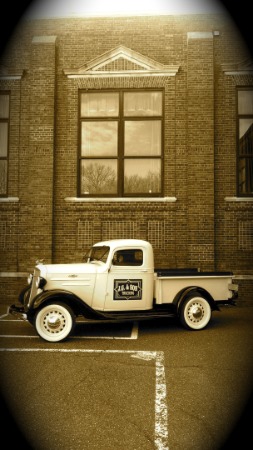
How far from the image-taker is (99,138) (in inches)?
414

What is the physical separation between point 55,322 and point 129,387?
2309mm

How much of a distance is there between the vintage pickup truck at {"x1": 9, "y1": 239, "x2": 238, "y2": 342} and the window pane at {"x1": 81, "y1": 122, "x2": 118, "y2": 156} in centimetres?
424

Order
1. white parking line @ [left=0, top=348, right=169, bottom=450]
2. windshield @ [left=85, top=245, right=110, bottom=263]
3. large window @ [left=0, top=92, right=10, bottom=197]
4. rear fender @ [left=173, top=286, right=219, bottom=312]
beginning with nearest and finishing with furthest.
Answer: white parking line @ [left=0, top=348, right=169, bottom=450], rear fender @ [left=173, top=286, right=219, bottom=312], windshield @ [left=85, top=245, right=110, bottom=263], large window @ [left=0, top=92, right=10, bottom=197]

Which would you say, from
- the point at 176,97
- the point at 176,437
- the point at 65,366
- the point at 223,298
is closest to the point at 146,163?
the point at 176,97

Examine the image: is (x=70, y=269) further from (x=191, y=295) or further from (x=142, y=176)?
(x=142, y=176)

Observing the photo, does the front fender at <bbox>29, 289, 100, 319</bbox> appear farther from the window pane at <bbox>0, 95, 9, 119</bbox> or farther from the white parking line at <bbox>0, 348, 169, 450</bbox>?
the window pane at <bbox>0, 95, 9, 119</bbox>

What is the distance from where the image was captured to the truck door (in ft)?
21.3

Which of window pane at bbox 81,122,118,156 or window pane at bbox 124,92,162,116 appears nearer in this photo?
window pane at bbox 124,92,162,116

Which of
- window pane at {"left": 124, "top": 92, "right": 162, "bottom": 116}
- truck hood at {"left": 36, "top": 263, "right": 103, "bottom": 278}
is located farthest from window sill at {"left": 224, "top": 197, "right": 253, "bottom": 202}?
truck hood at {"left": 36, "top": 263, "right": 103, "bottom": 278}

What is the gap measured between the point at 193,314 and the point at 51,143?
616 cm

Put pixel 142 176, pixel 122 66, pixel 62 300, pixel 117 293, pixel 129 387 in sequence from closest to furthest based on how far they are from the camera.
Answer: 1. pixel 129 387
2. pixel 62 300
3. pixel 117 293
4. pixel 122 66
5. pixel 142 176

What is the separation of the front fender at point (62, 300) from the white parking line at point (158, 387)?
0.71 meters

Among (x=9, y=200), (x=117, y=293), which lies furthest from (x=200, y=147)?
(x=9, y=200)

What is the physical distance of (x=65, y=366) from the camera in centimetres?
481
